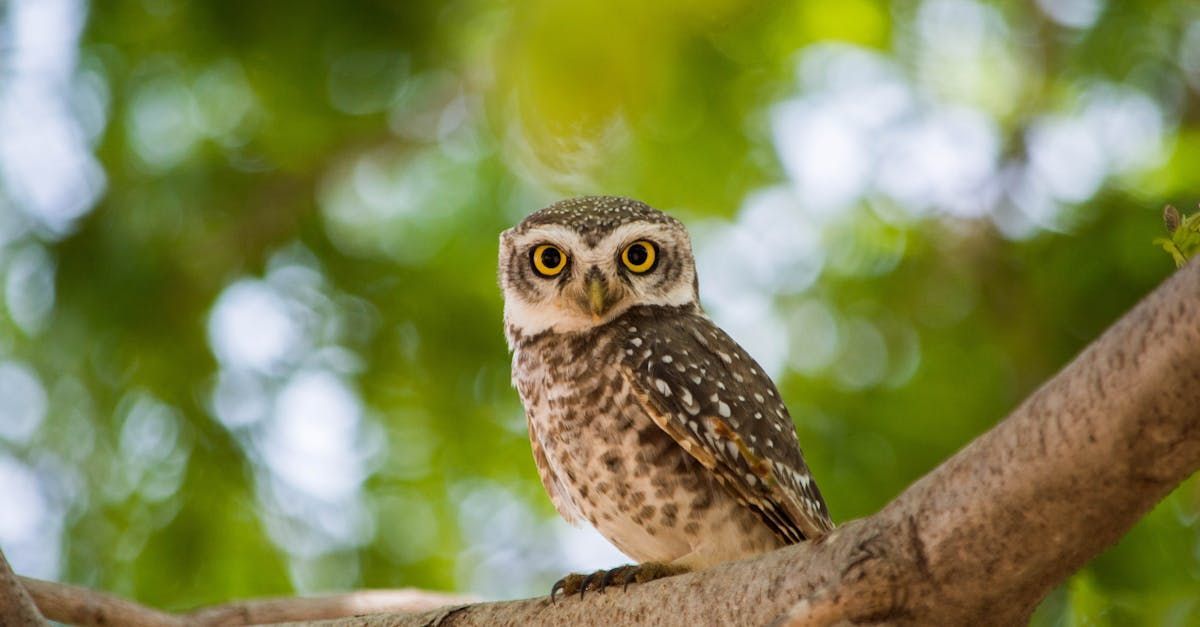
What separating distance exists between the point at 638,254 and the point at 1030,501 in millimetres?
2013

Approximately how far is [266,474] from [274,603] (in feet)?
5.01

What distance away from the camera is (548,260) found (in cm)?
390

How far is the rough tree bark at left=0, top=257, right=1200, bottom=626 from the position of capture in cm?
179

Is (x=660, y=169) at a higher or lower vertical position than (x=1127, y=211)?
higher

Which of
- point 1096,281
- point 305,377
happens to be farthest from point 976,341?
point 305,377

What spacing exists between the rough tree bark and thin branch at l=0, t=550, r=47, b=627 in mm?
1450

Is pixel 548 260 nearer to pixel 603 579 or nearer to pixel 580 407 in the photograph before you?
pixel 580 407

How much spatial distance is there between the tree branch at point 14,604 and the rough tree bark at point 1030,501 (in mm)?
1449

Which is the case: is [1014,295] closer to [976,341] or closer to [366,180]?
[976,341]

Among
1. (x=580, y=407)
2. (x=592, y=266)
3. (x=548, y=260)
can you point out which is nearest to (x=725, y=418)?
(x=580, y=407)

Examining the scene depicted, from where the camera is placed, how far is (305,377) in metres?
5.53

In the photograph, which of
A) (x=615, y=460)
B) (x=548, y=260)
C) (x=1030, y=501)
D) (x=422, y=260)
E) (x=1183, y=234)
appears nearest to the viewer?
(x=1030, y=501)

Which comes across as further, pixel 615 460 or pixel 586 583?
pixel 615 460

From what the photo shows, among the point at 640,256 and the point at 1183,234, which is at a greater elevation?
the point at 640,256
